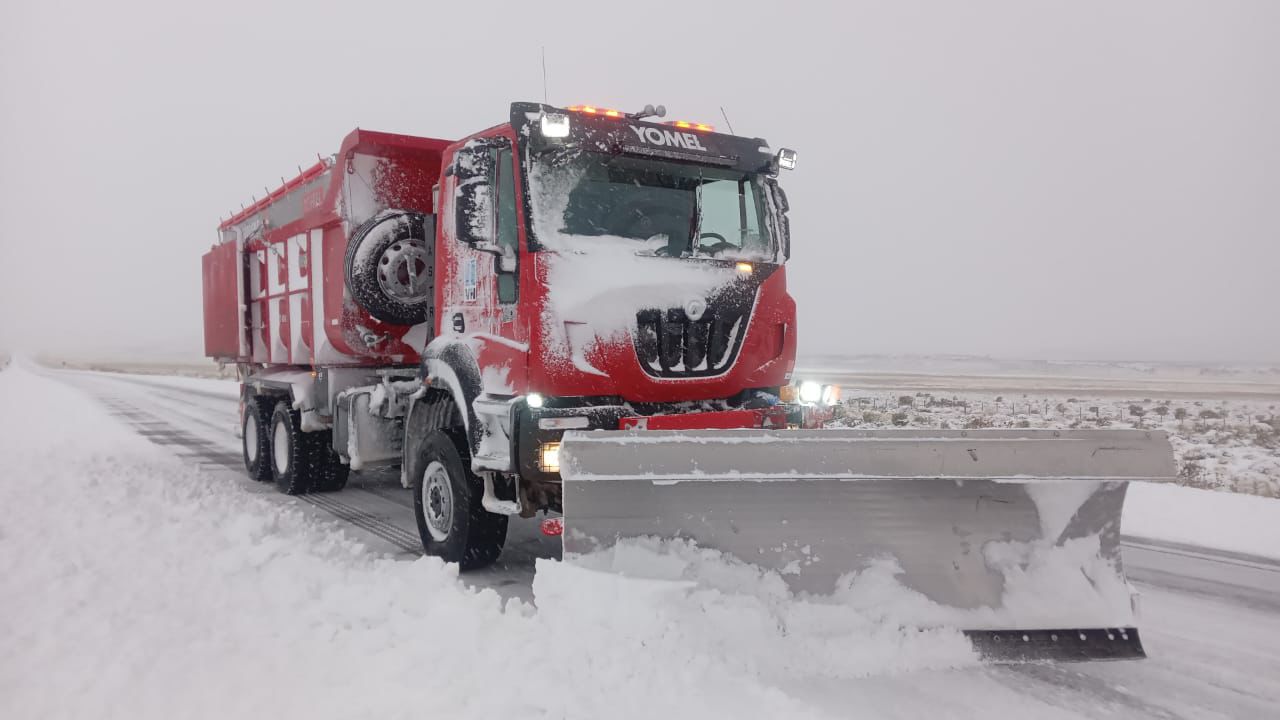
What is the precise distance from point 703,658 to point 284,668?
1.77 m

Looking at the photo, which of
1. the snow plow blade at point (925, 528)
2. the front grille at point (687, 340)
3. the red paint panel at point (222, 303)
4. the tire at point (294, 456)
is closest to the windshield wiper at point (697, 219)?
the front grille at point (687, 340)

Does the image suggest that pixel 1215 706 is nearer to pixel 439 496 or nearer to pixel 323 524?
pixel 439 496

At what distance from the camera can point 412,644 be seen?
3600 millimetres

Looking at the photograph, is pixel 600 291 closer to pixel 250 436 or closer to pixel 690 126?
pixel 690 126

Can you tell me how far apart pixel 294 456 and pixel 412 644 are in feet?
16.8

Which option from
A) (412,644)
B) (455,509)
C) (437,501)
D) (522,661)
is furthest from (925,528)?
(437,501)

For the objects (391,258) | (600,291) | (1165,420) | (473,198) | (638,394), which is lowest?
(1165,420)

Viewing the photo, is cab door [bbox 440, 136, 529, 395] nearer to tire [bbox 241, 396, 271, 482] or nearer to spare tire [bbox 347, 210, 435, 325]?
spare tire [bbox 347, 210, 435, 325]

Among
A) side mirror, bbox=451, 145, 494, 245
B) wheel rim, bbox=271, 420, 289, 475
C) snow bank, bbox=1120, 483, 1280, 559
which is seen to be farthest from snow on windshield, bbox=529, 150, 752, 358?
wheel rim, bbox=271, 420, 289, 475

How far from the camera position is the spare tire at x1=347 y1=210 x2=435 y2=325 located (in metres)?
6.42

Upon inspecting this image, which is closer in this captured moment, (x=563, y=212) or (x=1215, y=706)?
(x=1215, y=706)

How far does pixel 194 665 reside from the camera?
11.2 ft

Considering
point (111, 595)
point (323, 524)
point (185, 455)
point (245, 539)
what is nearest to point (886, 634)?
point (111, 595)

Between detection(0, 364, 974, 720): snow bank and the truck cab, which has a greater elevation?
the truck cab
